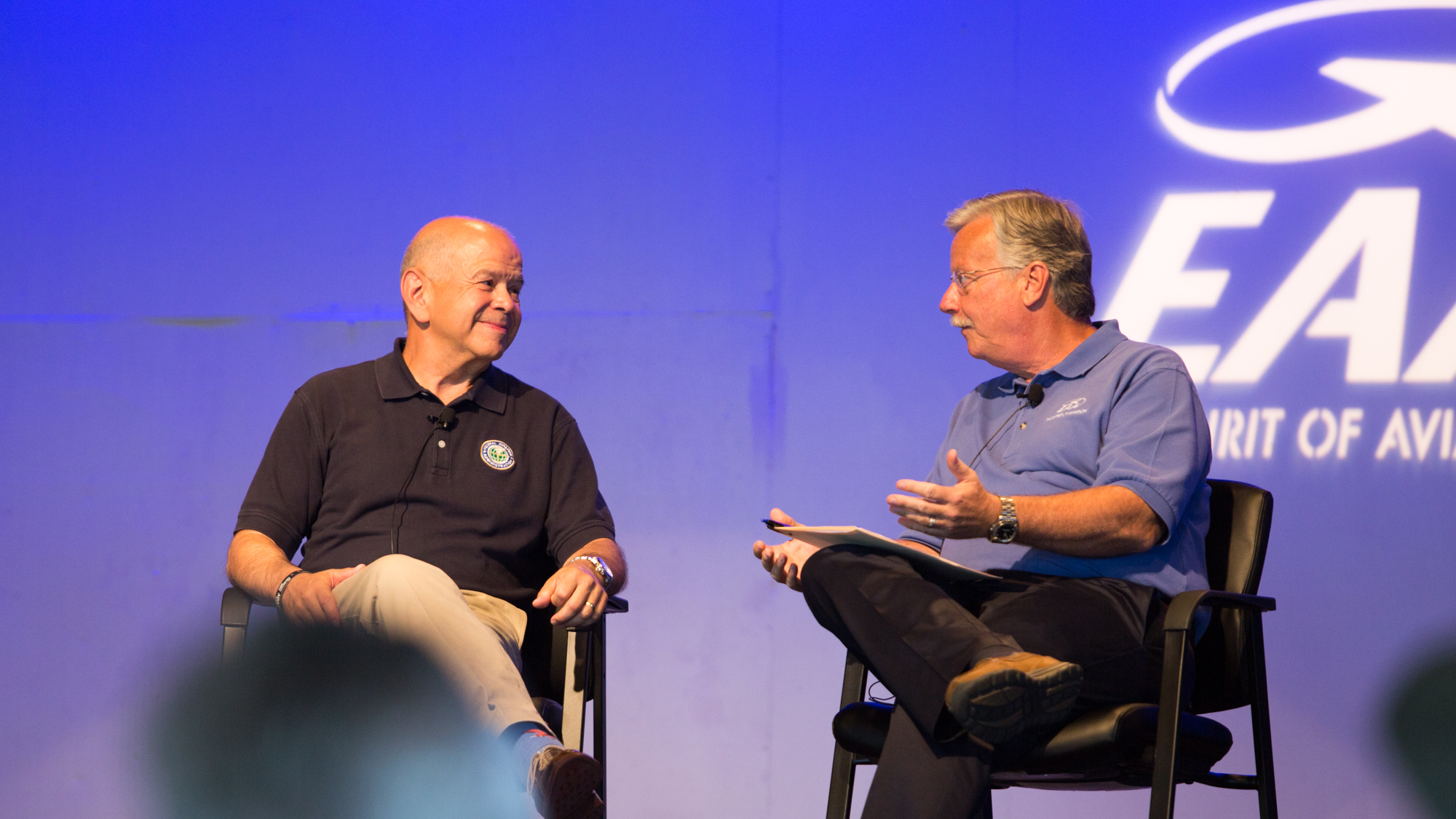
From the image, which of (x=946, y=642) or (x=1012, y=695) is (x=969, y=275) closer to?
(x=946, y=642)

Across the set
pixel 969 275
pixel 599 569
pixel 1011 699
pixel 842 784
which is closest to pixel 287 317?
pixel 599 569

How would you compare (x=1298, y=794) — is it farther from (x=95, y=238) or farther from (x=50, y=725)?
(x=95, y=238)

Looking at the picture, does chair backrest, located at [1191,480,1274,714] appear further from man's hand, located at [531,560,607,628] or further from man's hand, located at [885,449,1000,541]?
man's hand, located at [531,560,607,628]

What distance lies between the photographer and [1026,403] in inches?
85.7

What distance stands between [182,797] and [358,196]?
1641 millimetres

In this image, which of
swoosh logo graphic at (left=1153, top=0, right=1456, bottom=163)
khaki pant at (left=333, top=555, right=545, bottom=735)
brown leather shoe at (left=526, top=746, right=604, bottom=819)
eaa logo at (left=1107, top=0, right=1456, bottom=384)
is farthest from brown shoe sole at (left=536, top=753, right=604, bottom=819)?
swoosh logo graphic at (left=1153, top=0, right=1456, bottom=163)

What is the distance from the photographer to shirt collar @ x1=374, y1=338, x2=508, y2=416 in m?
2.40

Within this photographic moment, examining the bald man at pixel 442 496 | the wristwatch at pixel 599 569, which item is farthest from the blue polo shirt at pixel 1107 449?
the bald man at pixel 442 496

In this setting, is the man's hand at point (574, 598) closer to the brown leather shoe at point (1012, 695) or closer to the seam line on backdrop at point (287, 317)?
the brown leather shoe at point (1012, 695)

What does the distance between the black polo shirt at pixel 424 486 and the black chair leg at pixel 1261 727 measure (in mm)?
1212

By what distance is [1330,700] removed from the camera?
8.94 ft

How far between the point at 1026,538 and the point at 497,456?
3.65 ft

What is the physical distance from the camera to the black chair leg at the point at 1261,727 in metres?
1.78

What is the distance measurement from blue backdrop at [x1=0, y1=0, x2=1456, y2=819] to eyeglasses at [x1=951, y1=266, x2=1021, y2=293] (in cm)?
77
